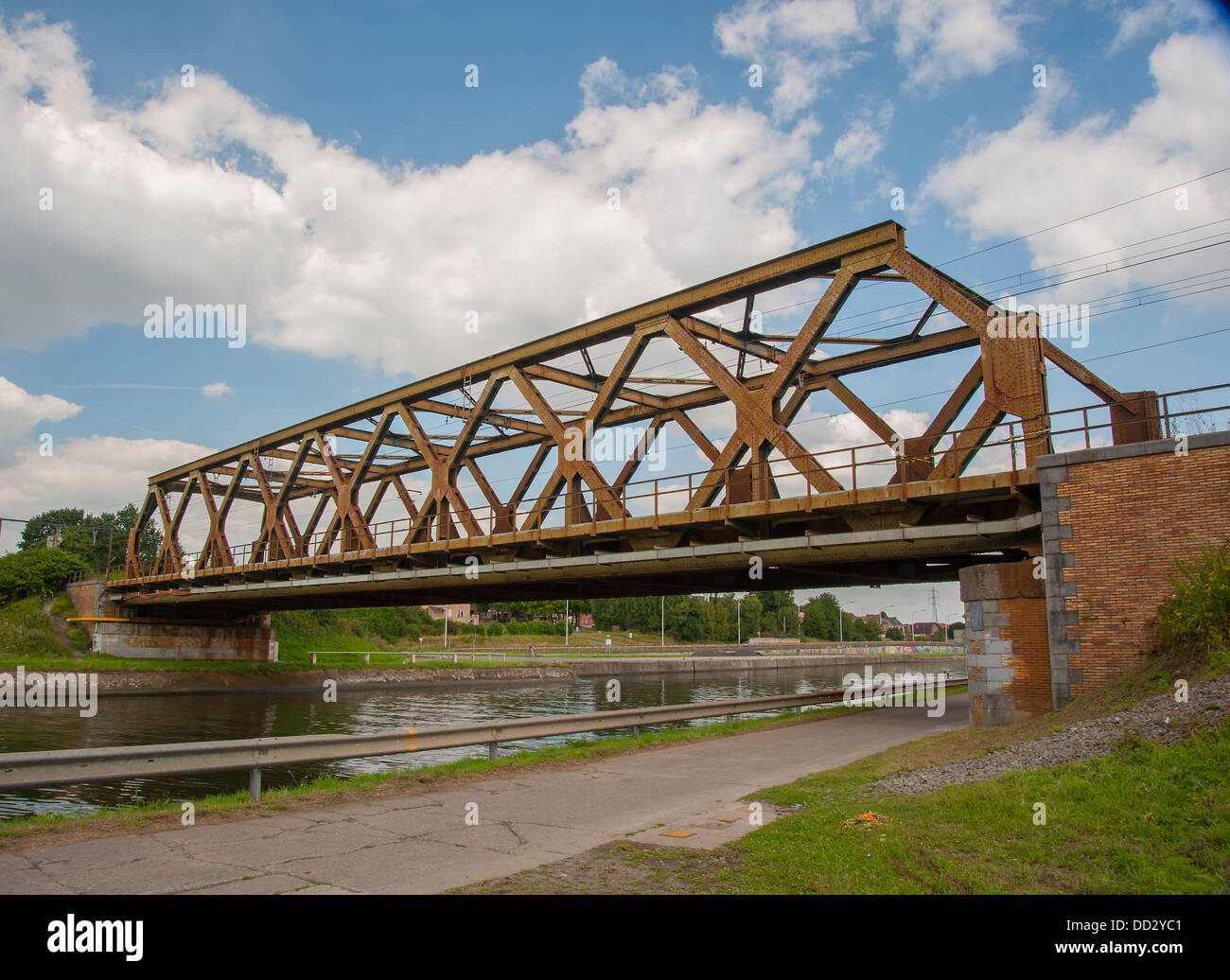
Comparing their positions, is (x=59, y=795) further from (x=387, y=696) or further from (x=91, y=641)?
(x=91, y=641)

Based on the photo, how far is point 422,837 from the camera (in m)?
8.13

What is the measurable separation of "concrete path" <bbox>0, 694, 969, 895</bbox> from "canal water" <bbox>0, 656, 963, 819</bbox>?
2447 mm

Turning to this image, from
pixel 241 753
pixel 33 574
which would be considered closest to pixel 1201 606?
pixel 241 753

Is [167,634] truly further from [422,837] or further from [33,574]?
[422,837]

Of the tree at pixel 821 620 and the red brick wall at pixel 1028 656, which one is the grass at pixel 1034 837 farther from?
the tree at pixel 821 620

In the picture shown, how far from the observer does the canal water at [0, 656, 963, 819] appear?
16.8 metres

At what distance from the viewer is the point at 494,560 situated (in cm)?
2830

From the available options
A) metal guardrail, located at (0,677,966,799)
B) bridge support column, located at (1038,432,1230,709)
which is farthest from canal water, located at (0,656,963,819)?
bridge support column, located at (1038,432,1230,709)

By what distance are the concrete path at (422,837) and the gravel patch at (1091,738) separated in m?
2.17
